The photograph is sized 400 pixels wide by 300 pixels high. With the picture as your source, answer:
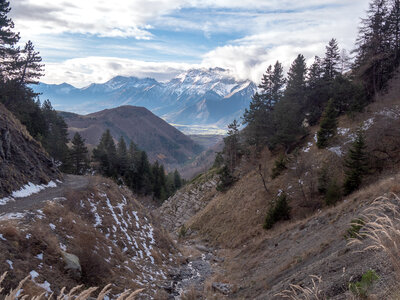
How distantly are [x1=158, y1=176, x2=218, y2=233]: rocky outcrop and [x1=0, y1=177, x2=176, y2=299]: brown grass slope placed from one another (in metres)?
22.3

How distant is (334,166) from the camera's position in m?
25.5

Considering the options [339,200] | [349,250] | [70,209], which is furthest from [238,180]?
[349,250]

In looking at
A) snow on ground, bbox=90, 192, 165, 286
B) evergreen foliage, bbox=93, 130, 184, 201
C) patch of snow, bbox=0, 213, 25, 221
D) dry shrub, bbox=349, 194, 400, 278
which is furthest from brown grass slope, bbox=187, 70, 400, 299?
evergreen foliage, bbox=93, 130, 184, 201

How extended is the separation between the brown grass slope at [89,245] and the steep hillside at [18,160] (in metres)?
4.02

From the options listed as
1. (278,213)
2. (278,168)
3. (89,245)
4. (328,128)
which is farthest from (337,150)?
(89,245)

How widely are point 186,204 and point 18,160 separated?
30.7m

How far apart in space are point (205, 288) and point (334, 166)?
1970cm

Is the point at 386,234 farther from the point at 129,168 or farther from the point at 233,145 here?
the point at 129,168

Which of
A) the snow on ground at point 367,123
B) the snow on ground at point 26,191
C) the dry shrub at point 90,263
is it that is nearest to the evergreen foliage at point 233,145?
the snow on ground at point 367,123

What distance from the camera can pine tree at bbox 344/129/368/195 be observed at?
66.7 feet

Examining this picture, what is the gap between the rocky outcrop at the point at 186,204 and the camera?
4231 centimetres

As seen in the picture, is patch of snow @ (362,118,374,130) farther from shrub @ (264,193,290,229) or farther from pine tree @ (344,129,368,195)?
shrub @ (264,193,290,229)

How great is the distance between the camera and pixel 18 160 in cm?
1833

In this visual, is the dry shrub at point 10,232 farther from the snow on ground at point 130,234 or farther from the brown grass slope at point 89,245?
the snow on ground at point 130,234
